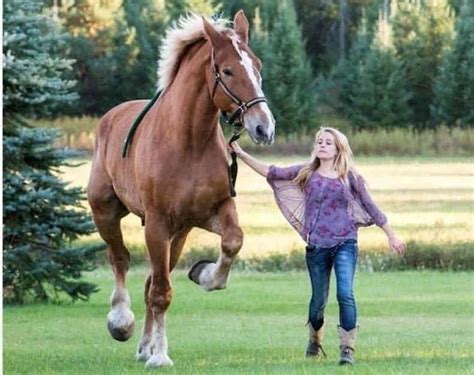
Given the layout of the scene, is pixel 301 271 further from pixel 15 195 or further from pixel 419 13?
pixel 419 13

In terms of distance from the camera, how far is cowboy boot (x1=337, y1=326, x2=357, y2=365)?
34.6 ft

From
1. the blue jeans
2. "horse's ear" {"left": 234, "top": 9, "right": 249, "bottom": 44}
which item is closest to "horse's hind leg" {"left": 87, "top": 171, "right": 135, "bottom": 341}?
the blue jeans

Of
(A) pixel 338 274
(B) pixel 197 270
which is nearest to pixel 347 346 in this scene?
(A) pixel 338 274

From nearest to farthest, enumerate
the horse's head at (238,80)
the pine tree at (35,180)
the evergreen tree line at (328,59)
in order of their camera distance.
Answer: the horse's head at (238,80), the pine tree at (35,180), the evergreen tree line at (328,59)

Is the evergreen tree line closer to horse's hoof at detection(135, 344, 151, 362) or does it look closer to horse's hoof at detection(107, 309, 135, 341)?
horse's hoof at detection(107, 309, 135, 341)

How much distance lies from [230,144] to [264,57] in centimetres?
3314

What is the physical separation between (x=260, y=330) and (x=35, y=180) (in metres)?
6.23

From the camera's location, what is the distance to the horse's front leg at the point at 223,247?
10.7 m

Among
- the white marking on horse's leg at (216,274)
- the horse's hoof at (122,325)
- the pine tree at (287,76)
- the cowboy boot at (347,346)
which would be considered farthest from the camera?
the pine tree at (287,76)

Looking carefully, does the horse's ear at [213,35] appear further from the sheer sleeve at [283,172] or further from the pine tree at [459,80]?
the pine tree at [459,80]

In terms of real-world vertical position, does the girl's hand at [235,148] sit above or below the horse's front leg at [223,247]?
above

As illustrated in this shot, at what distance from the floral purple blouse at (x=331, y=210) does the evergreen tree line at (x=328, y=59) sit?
1250 inches

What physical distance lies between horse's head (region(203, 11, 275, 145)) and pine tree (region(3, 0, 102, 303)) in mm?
9869

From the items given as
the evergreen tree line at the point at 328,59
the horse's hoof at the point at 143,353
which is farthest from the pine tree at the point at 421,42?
the horse's hoof at the point at 143,353
